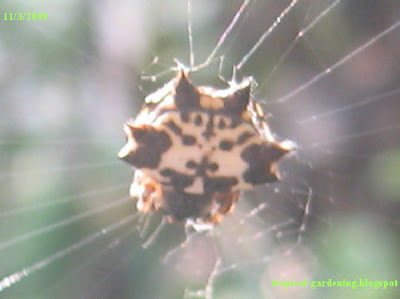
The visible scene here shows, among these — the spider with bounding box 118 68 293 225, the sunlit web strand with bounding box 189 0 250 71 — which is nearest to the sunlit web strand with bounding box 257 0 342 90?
the sunlit web strand with bounding box 189 0 250 71

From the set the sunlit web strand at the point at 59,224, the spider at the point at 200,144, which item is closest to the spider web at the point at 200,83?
the sunlit web strand at the point at 59,224

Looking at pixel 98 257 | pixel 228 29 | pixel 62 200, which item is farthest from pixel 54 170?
pixel 228 29

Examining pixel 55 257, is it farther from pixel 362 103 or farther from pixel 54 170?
pixel 362 103

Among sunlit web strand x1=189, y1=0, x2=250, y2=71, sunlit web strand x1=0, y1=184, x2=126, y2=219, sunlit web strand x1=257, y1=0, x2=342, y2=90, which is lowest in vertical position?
sunlit web strand x1=0, y1=184, x2=126, y2=219

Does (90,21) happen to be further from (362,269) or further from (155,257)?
(362,269)

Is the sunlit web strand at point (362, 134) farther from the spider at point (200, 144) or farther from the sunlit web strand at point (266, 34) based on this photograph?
the spider at point (200, 144)

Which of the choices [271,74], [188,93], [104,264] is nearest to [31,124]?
[104,264]
